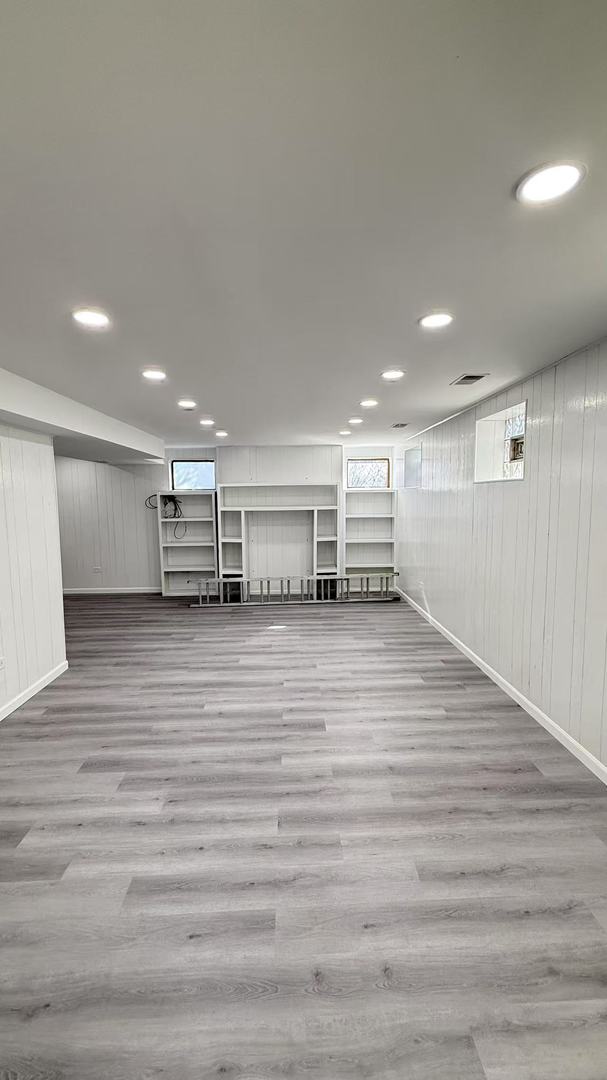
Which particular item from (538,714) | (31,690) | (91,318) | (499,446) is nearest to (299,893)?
(538,714)

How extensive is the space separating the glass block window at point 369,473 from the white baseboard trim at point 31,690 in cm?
525

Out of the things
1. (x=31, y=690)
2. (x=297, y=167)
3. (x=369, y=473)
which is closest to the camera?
(x=297, y=167)

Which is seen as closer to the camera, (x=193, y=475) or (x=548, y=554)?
(x=548, y=554)

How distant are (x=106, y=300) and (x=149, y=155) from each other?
2.93ft

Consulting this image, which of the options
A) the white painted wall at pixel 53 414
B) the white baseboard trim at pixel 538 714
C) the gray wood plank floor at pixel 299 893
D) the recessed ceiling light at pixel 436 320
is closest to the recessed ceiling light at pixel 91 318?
the white painted wall at pixel 53 414

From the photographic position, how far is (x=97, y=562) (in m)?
7.80

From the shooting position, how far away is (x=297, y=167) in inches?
42.3

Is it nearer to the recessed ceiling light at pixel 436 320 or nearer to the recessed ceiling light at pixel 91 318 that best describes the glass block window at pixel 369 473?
the recessed ceiling light at pixel 436 320

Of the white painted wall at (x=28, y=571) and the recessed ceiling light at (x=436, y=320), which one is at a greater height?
the recessed ceiling light at (x=436, y=320)

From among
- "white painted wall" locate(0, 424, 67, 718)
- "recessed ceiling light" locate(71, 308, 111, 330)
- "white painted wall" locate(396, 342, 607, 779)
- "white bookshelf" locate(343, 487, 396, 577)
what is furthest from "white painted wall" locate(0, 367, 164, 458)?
"white bookshelf" locate(343, 487, 396, 577)

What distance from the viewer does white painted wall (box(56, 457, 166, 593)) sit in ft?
25.1

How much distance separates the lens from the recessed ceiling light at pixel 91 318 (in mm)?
1913

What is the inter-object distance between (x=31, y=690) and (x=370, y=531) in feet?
18.1

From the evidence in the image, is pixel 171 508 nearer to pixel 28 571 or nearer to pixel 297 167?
pixel 28 571
